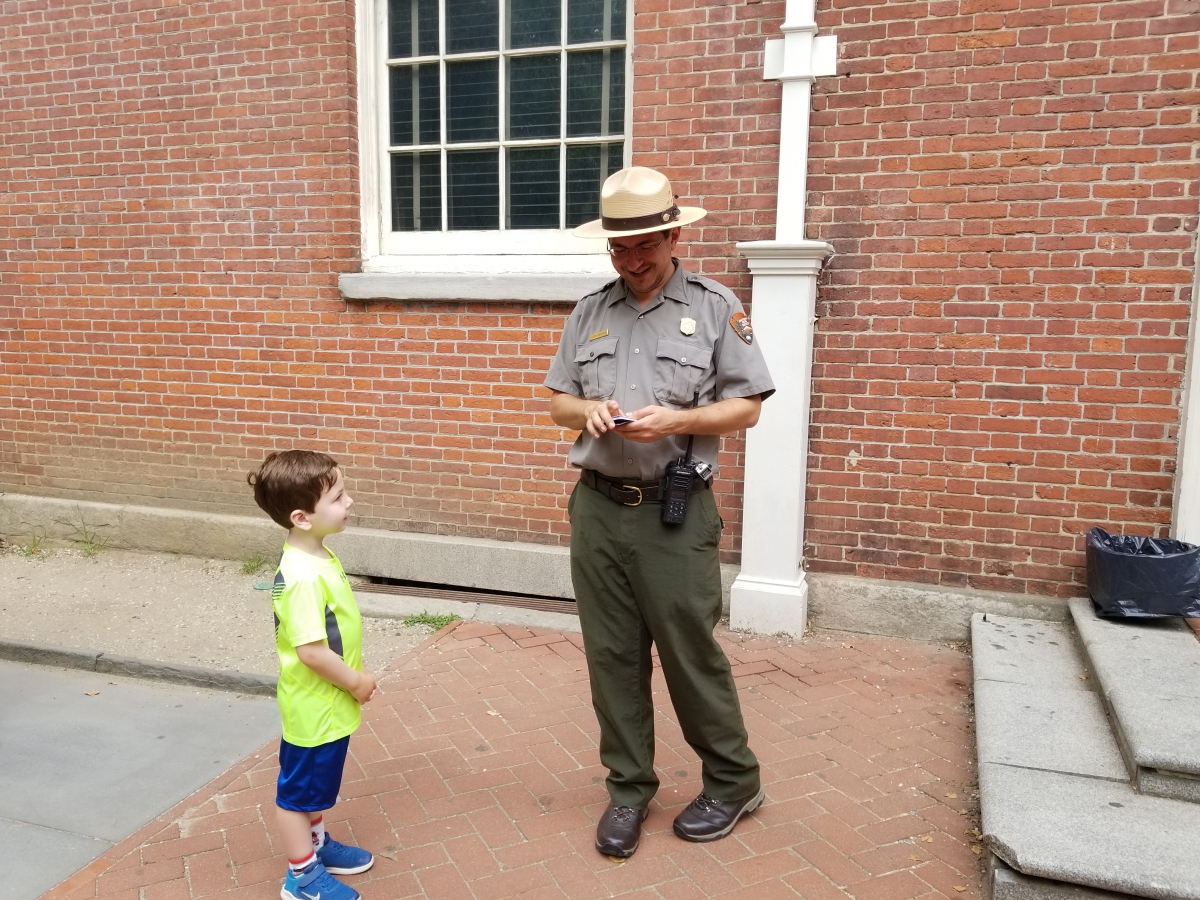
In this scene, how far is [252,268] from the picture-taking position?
5988mm

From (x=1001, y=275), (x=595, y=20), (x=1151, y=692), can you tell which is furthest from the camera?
(x=595, y=20)

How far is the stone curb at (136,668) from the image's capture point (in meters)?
4.46

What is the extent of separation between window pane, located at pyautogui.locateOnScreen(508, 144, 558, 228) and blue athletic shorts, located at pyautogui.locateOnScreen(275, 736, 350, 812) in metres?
3.68

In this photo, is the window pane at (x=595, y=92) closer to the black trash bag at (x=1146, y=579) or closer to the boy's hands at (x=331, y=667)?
the black trash bag at (x=1146, y=579)

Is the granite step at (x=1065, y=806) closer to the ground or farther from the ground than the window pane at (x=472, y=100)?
closer to the ground

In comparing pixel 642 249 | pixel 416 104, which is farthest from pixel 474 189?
pixel 642 249

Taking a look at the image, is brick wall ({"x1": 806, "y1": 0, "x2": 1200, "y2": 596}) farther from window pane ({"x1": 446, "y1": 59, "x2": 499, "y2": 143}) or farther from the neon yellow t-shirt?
the neon yellow t-shirt

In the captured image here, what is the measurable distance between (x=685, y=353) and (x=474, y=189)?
10.7ft

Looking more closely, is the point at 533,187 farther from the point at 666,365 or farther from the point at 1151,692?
the point at 1151,692

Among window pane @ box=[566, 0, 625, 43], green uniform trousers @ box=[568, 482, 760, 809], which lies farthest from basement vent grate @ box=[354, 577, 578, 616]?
window pane @ box=[566, 0, 625, 43]

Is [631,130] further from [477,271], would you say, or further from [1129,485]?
[1129,485]

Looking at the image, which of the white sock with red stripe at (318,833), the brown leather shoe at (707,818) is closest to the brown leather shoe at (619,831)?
the brown leather shoe at (707,818)

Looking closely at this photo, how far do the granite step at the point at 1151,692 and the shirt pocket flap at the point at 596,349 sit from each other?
216 centimetres

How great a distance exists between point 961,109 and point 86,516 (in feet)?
20.2
